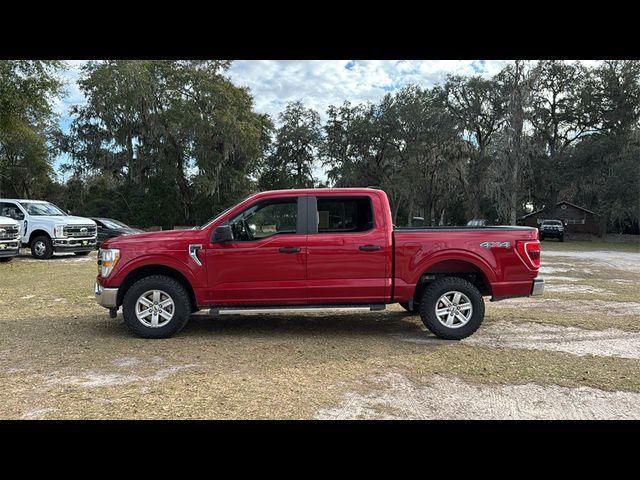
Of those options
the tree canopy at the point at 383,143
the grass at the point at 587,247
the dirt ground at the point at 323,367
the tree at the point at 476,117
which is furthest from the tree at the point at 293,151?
the dirt ground at the point at 323,367

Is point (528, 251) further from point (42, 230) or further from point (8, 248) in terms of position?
point (42, 230)

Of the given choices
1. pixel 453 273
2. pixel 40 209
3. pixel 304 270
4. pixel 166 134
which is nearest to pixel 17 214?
pixel 40 209

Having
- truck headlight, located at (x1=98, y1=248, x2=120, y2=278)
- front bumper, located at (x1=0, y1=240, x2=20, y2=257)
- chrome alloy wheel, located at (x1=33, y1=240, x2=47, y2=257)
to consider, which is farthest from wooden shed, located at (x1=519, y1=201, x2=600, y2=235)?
truck headlight, located at (x1=98, y1=248, x2=120, y2=278)

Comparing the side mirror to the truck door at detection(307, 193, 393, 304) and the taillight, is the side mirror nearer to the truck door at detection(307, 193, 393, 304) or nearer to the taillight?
the truck door at detection(307, 193, 393, 304)

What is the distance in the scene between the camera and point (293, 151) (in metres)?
45.7

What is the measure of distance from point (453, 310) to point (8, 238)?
13526 mm

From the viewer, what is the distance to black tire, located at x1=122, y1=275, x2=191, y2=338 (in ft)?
19.2

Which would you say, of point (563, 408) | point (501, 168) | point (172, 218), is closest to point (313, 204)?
point (563, 408)

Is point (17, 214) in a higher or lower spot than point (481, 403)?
higher

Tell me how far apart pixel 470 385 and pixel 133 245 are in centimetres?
427

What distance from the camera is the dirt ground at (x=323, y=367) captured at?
3.81m

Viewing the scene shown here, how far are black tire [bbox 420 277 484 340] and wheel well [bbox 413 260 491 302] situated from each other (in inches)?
9.1

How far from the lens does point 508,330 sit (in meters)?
6.50

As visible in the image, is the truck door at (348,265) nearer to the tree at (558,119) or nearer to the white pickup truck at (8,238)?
the white pickup truck at (8,238)
